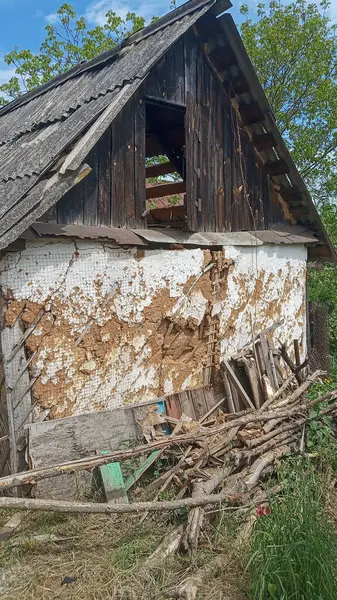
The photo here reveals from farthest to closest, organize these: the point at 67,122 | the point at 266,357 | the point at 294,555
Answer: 1. the point at 266,357
2. the point at 67,122
3. the point at 294,555

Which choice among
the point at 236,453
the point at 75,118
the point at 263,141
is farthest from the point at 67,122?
the point at 236,453

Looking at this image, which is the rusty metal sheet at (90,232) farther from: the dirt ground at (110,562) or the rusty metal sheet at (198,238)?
the dirt ground at (110,562)

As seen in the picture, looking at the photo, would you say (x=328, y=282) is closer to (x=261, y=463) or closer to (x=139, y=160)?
(x=139, y=160)

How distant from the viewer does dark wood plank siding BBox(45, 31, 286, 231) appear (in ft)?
16.8

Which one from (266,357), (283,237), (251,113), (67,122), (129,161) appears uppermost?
(251,113)

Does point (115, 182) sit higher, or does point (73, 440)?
point (115, 182)

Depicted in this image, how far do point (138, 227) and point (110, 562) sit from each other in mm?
3429

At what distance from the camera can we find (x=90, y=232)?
16.0 ft

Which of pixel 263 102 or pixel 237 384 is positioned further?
pixel 263 102

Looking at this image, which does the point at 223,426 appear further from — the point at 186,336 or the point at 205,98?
the point at 205,98

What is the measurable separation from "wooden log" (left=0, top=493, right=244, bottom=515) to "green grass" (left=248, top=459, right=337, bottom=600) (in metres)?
0.62

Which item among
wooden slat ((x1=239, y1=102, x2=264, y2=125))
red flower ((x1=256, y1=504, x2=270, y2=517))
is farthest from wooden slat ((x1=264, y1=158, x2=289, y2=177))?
red flower ((x1=256, y1=504, x2=270, y2=517))

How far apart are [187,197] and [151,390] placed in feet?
8.13

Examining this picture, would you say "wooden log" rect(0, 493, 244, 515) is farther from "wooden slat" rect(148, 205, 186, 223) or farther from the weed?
"wooden slat" rect(148, 205, 186, 223)
